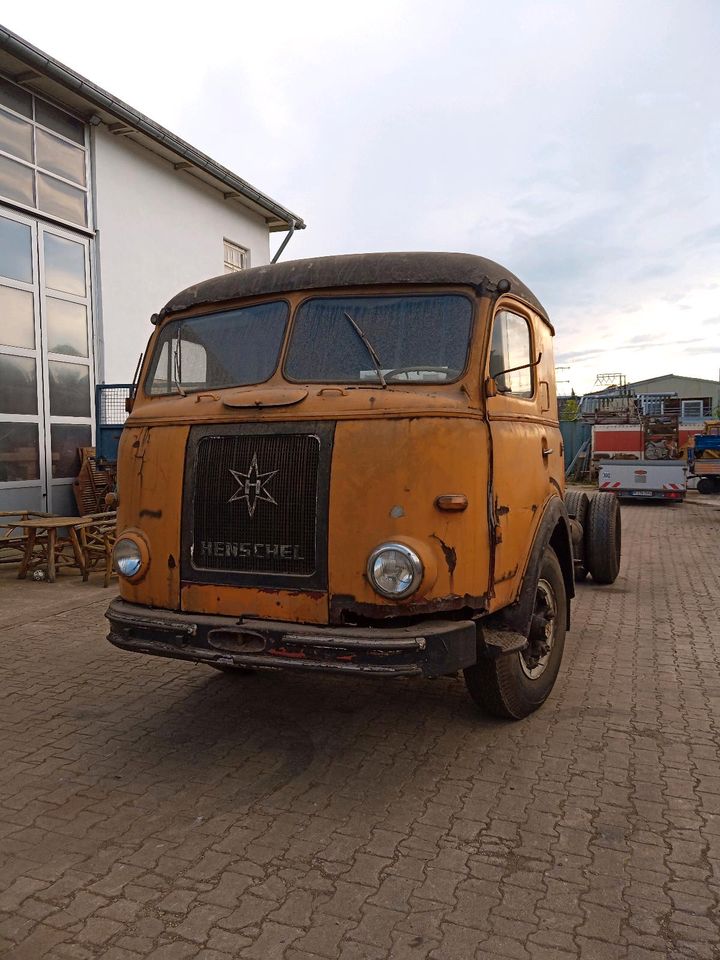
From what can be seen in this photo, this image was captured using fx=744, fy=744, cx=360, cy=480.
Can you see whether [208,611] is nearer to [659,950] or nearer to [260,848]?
[260,848]

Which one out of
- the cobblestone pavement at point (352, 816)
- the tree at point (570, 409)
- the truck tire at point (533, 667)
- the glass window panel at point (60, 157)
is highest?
the glass window panel at point (60, 157)

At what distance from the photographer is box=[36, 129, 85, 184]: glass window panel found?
10584 millimetres

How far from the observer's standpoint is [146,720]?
4461mm

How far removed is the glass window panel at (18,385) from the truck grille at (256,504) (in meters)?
7.51

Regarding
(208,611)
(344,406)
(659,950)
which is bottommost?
(659,950)

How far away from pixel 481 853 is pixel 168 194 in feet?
41.6

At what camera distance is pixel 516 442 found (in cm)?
400

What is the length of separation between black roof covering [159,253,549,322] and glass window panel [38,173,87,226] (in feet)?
25.6

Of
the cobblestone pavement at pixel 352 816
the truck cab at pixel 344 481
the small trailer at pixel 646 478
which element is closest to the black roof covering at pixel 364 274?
the truck cab at pixel 344 481

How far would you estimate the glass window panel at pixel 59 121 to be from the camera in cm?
1059

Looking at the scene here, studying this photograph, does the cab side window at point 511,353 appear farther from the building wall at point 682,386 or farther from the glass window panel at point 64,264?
the building wall at point 682,386

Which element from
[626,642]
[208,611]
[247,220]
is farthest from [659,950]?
[247,220]

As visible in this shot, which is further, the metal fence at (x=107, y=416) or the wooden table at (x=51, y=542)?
the metal fence at (x=107, y=416)

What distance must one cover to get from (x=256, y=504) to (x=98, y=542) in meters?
6.67
